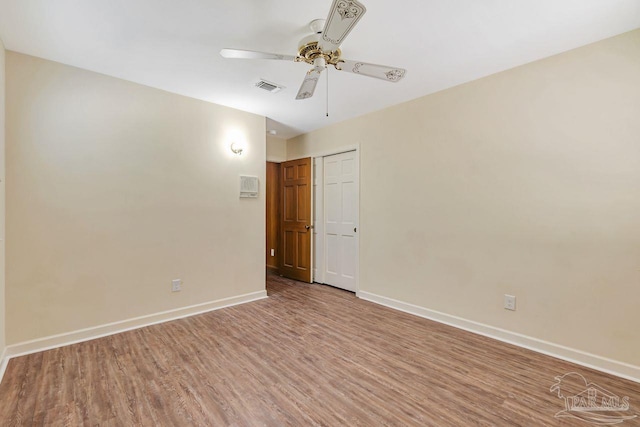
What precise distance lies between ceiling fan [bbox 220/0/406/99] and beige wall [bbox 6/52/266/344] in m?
1.67

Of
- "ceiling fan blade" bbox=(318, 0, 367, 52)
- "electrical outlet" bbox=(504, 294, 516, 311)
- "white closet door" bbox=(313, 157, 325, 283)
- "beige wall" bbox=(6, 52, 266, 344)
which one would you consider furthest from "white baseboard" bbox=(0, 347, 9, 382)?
"electrical outlet" bbox=(504, 294, 516, 311)

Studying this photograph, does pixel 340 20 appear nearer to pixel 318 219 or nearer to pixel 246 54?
pixel 246 54

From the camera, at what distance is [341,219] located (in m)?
4.35

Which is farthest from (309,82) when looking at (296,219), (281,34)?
(296,219)

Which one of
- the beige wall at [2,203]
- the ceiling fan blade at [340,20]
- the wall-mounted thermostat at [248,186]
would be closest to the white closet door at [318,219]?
the wall-mounted thermostat at [248,186]

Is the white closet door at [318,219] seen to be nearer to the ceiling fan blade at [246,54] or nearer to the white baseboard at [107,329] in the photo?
the white baseboard at [107,329]

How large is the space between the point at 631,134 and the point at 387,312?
267 cm

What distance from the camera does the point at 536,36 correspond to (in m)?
2.15

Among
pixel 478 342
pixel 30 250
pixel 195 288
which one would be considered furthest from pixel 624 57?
pixel 30 250

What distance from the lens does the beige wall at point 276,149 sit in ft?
16.5

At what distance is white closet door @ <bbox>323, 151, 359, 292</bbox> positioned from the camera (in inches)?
164

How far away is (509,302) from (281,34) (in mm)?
3047

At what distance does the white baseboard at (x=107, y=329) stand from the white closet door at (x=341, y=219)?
143 centimetres

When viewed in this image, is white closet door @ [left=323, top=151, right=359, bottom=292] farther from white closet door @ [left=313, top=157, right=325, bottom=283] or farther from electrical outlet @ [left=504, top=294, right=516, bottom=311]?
electrical outlet @ [left=504, top=294, right=516, bottom=311]
